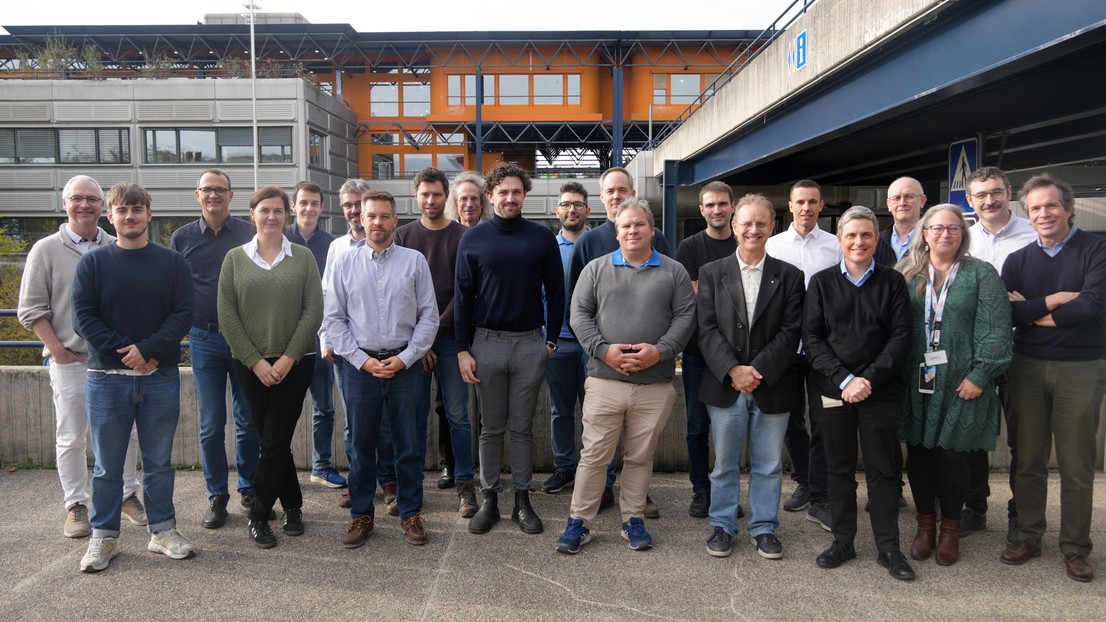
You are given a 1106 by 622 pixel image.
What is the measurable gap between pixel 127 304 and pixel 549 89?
35344mm

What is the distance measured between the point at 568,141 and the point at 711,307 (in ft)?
115

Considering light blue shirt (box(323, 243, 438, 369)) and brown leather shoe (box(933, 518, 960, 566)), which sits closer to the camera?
brown leather shoe (box(933, 518, 960, 566))

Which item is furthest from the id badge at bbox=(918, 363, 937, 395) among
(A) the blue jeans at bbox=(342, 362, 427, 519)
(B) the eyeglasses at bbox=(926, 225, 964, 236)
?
(A) the blue jeans at bbox=(342, 362, 427, 519)

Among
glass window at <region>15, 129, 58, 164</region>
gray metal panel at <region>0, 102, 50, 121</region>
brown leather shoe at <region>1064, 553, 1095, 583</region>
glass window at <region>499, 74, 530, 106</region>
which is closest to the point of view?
brown leather shoe at <region>1064, 553, 1095, 583</region>

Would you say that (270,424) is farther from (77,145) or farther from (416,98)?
(416,98)

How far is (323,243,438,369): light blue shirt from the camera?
4.38 m

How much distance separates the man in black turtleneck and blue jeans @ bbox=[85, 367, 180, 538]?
1.80 metres

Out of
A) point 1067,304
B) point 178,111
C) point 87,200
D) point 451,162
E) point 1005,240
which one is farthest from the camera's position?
point 451,162

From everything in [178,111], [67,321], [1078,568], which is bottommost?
[1078,568]

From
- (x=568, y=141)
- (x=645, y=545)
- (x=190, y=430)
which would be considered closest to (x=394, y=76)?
(x=568, y=141)

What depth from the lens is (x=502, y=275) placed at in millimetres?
4520

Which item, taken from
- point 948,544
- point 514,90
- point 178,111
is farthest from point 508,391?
point 514,90

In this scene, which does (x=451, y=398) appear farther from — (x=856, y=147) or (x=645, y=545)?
(x=856, y=147)

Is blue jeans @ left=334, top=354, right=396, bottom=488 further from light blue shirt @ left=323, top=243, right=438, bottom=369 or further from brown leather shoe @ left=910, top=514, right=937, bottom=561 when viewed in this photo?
brown leather shoe @ left=910, top=514, right=937, bottom=561
